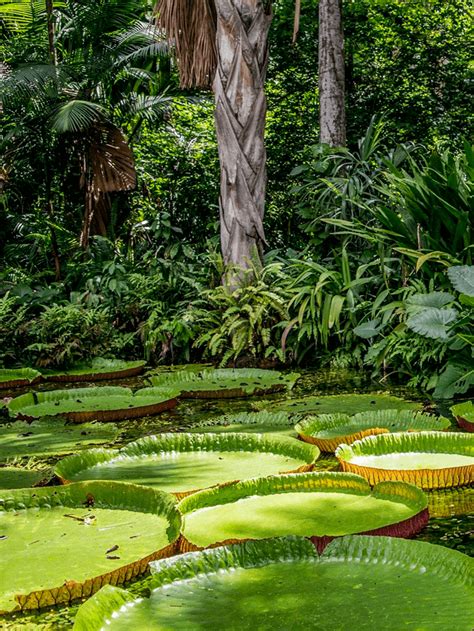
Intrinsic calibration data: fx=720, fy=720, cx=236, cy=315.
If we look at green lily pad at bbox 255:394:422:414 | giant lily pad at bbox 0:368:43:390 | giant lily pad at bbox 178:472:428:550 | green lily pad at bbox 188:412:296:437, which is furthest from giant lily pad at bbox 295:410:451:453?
giant lily pad at bbox 0:368:43:390

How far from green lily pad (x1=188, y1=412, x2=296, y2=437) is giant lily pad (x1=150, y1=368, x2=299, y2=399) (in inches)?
31.6

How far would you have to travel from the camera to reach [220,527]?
185 centimetres

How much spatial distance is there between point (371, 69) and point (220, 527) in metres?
9.62

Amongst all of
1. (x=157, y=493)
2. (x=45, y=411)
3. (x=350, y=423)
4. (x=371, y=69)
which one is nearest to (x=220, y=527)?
(x=157, y=493)

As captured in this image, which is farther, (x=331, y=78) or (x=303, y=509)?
(x=331, y=78)

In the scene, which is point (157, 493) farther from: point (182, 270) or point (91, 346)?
point (182, 270)

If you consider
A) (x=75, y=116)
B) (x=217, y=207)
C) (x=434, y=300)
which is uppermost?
(x=75, y=116)

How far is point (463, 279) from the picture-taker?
3.61 metres

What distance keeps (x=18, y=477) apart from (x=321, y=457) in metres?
1.12

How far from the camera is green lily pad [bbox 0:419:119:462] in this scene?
9.61 ft

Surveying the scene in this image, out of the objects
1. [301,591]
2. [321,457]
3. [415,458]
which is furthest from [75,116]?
[301,591]

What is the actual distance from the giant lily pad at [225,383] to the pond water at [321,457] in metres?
0.06

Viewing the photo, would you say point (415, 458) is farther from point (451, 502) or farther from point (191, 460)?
point (191, 460)

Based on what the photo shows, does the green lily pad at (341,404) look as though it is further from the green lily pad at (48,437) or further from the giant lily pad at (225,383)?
the green lily pad at (48,437)
